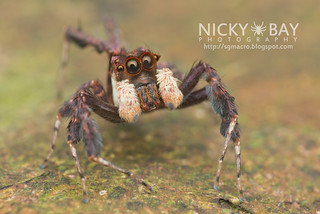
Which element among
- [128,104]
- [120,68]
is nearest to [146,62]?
[120,68]

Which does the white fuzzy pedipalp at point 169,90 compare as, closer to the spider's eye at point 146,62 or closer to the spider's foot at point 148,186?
the spider's eye at point 146,62

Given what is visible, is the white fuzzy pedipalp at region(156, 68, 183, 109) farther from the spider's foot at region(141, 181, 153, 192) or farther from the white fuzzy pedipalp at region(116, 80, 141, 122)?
the spider's foot at region(141, 181, 153, 192)

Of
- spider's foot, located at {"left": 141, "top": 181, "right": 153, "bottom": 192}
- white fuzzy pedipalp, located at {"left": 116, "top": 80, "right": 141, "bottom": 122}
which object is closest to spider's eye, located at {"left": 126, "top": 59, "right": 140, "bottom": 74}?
white fuzzy pedipalp, located at {"left": 116, "top": 80, "right": 141, "bottom": 122}

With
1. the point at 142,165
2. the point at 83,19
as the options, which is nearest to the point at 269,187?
the point at 142,165

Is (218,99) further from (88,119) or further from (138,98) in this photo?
(88,119)

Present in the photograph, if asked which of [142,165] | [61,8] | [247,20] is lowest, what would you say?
[142,165]

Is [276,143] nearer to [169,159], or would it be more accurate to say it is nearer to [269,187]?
[269,187]

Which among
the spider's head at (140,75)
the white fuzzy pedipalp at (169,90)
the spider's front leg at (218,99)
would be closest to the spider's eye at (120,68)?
the spider's head at (140,75)
